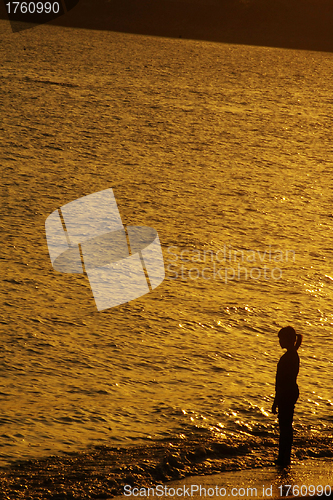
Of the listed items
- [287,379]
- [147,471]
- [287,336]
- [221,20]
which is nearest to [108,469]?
[147,471]

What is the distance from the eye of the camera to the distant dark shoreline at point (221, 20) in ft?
71.2

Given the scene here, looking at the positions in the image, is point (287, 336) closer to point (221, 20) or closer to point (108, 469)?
point (108, 469)

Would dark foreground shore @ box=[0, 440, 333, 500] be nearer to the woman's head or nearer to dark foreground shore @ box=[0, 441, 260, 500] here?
dark foreground shore @ box=[0, 441, 260, 500]

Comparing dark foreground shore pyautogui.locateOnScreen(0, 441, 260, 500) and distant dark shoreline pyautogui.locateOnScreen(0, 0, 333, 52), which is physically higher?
distant dark shoreline pyautogui.locateOnScreen(0, 0, 333, 52)

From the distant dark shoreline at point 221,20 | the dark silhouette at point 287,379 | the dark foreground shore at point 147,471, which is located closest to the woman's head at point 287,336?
the dark silhouette at point 287,379

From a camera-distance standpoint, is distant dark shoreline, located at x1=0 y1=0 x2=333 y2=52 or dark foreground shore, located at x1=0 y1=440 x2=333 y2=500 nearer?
dark foreground shore, located at x1=0 y1=440 x2=333 y2=500

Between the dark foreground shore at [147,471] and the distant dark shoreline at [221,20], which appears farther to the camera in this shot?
the distant dark shoreline at [221,20]

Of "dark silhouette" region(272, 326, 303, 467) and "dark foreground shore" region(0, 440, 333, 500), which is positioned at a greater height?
"dark silhouette" region(272, 326, 303, 467)

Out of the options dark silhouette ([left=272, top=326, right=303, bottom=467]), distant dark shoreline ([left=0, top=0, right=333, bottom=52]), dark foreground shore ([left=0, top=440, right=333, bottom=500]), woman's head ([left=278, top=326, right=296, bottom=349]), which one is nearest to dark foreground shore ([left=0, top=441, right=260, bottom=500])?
dark foreground shore ([left=0, top=440, right=333, bottom=500])

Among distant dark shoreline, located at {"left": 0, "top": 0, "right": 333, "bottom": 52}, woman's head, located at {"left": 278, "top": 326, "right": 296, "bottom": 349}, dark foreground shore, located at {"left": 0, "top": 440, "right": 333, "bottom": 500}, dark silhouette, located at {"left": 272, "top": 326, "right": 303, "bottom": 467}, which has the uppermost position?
distant dark shoreline, located at {"left": 0, "top": 0, "right": 333, "bottom": 52}

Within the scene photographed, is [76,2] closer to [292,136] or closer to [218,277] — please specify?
[292,136]

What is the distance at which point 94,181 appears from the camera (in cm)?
830

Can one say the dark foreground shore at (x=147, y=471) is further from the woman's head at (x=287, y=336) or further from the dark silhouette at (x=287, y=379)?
the woman's head at (x=287, y=336)

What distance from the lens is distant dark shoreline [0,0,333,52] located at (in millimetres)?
21703
